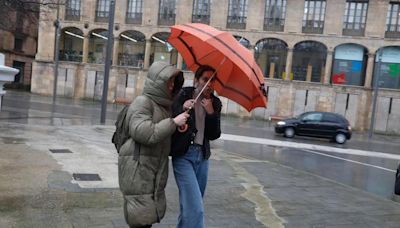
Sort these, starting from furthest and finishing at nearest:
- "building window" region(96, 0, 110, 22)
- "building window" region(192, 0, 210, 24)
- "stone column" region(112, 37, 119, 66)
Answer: "building window" region(96, 0, 110, 22) → "stone column" region(112, 37, 119, 66) → "building window" region(192, 0, 210, 24)


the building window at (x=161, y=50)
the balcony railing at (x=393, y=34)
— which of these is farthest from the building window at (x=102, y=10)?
the balcony railing at (x=393, y=34)

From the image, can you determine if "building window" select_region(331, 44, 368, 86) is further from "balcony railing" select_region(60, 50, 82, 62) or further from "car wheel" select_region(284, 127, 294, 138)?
"balcony railing" select_region(60, 50, 82, 62)

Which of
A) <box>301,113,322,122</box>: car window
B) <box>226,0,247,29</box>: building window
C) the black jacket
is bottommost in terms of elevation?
<box>301,113,322,122</box>: car window

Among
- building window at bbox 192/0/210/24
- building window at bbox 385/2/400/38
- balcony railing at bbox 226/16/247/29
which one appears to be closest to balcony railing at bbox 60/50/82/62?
building window at bbox 192/0/210/24

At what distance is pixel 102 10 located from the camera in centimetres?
4116

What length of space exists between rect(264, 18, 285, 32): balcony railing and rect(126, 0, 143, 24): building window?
468 inches

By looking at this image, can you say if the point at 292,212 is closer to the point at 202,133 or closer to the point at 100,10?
the point at 202,133

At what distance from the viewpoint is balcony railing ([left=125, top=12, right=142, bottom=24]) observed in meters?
40.2

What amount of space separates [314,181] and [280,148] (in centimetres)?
740

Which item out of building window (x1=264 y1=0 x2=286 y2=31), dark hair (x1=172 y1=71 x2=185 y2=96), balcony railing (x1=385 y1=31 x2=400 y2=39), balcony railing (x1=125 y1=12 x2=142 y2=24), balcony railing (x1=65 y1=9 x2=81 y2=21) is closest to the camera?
dark hair (x1=172 y1=71 x2=185 y2=96)

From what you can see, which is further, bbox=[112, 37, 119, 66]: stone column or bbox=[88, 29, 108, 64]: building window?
bbox=[88, 29, 108, 64]: building window

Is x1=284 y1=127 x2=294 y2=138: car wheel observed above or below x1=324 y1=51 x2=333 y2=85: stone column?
below

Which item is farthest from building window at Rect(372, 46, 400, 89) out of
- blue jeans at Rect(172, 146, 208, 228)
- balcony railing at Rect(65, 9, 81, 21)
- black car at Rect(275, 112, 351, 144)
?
blue jeans at Rect(172, 146, 208, 228)

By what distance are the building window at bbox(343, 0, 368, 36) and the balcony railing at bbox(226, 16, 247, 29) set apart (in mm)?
8667
